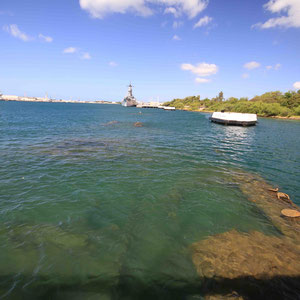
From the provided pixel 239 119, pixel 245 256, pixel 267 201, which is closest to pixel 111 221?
pixel 245 256

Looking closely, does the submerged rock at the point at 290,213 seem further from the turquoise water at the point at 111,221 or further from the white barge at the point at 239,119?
the white barge at the point at 239,119

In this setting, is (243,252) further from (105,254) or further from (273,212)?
(105,254)

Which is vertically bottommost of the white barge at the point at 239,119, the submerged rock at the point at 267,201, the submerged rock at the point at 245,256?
the submerged rock at the point at 267,201

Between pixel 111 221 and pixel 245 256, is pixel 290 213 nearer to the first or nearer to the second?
pixel 245 256

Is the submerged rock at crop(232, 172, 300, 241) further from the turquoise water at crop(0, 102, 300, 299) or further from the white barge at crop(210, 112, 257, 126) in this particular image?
the white barge at crop(210, 112, 257, 126)

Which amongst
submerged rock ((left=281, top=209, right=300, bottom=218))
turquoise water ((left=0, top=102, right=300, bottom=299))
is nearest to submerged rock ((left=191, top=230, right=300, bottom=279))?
turquoise water ((left=0, top=102, right=300, bottom=299))

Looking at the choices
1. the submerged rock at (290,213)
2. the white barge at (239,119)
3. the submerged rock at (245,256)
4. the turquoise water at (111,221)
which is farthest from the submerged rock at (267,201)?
the white barge at (239,119)

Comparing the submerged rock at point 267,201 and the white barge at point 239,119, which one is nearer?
the submerged rock at point 267,201

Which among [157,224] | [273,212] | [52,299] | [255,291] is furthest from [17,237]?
[273,212]

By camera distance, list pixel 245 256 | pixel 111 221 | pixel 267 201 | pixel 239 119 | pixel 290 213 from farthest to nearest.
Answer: pixel 239 119
pixel 267 201
pixel 290 213
pixel 111 221
pixel 245 256

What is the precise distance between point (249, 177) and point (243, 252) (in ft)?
29.6

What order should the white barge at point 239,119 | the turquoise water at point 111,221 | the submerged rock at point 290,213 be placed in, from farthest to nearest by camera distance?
the white barge at point 239,119
the submerged rock at point 290,213
the turquoise water at point 111,221

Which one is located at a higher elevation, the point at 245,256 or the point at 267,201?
the point at 245,256

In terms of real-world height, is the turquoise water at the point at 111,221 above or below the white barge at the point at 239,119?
below
